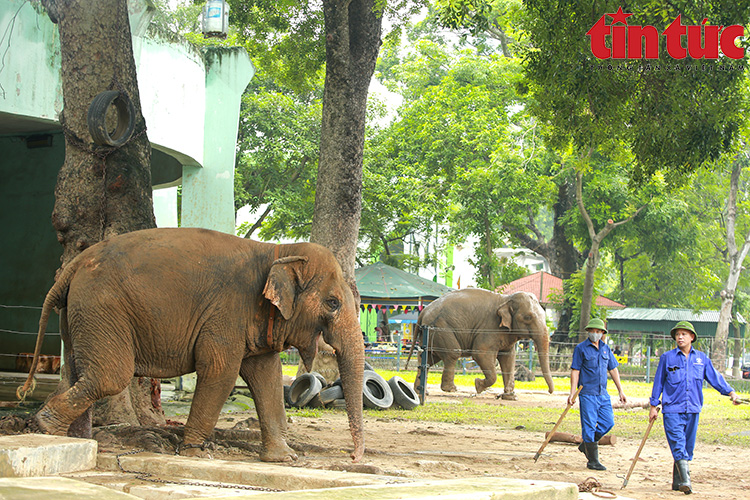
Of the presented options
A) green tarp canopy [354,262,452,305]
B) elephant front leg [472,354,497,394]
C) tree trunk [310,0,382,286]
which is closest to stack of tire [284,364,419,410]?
tree trunk [310,0,382,286]

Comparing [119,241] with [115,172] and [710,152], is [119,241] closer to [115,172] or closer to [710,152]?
[115,172]

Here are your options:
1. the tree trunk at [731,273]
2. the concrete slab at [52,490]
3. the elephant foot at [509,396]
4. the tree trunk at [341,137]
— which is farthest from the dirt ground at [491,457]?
the tree trunk at [731,273]

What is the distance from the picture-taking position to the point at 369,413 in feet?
39.9

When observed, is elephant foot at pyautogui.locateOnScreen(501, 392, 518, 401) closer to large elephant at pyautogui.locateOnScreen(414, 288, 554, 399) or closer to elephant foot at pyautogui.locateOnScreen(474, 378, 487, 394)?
large elephant at pyautogui.locateOnScreen(414, 288, 554, 399)

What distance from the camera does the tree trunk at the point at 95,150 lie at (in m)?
7.76

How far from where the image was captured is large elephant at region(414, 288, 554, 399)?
1656 cm

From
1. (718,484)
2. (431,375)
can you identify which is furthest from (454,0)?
(431,375)

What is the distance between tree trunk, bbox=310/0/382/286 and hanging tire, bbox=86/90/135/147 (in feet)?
16.4

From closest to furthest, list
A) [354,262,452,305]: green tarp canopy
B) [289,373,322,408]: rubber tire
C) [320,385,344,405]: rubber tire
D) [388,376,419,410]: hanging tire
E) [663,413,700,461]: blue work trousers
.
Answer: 1. [663,413,700,461]: blue work trousers
2. [289,373,322,408]: rubber tire
3. [320,385,344,405]: rubber tire
4. [388,376,419,410]: hanging tire
5. [354,262,452,305]: green tarp canopy

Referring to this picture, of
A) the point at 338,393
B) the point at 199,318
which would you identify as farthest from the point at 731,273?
the point at 199,318

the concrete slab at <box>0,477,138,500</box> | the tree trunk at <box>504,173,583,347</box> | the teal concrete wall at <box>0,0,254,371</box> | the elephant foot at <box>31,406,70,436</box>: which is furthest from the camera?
the tree trunk at <box>504,173,583,347</box>

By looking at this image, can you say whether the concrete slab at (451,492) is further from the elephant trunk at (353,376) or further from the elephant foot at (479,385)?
the elephant foot at (479,385)

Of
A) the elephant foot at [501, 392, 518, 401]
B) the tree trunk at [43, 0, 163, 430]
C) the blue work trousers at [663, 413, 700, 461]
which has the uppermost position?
the tree trunk at [43, 0, 163, 430]

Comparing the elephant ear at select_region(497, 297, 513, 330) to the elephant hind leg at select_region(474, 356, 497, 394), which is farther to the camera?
the elephant hind leg at select_region(474, 356, 497, 394)
